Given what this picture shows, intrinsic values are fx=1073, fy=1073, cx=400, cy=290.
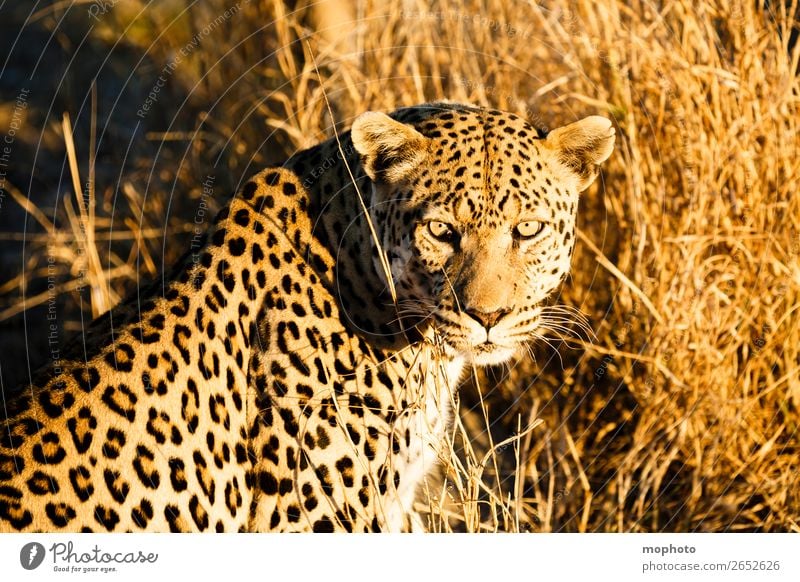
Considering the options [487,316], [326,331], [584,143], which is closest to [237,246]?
[326,331]

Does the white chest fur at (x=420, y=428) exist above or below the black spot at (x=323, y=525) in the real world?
above

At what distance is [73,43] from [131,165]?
8.47ft

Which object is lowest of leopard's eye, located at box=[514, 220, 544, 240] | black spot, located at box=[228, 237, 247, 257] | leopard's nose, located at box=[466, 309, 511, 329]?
leopard's nose, located at box=[466, 309, 511, 329]

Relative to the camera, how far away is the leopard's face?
180 inches

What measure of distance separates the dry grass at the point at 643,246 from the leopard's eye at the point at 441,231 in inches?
36.6

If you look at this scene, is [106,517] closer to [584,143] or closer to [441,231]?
[441,231]

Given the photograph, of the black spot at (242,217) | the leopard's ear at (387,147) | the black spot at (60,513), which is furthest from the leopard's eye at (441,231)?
the black spot at (60,513)

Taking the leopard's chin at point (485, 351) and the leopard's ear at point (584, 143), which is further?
the leopard's ear at point (584, 143)

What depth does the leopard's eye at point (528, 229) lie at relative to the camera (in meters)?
4.65

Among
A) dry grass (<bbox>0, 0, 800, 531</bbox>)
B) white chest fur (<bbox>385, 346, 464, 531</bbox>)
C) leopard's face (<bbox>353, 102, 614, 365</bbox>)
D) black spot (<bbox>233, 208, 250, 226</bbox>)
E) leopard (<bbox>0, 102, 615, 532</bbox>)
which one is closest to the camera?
leopard (<bbox>0, 102, 615, 532</bbox>)

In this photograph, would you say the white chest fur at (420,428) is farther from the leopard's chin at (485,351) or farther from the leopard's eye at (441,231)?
the leopard's eye at (441,231)

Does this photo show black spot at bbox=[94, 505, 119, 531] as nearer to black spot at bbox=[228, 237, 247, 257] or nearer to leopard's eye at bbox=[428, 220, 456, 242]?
black spot at bbox=[228, 237, 247, 257]

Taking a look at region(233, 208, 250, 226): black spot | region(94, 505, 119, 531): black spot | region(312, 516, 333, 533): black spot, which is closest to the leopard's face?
region(233, 208, 250, 226): black spot

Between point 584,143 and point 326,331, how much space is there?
4.72 feet
